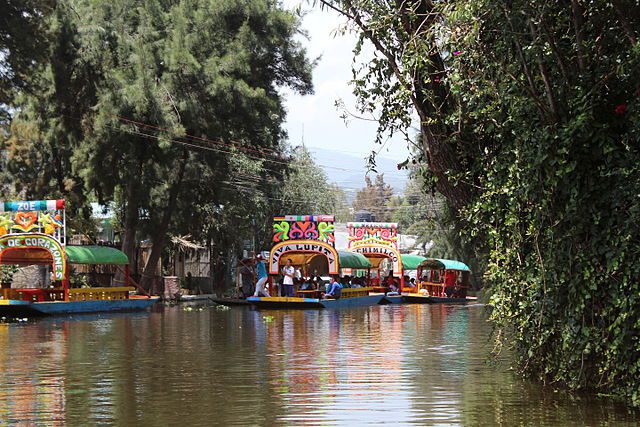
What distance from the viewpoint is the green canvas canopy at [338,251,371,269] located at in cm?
4278

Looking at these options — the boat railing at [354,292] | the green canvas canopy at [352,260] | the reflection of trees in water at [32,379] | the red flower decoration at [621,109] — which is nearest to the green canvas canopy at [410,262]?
the green canvas canopy at [352,260]

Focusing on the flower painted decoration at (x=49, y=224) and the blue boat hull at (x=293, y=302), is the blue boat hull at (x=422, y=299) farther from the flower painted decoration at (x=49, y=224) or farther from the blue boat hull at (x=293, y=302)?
the flower painted decoration at (x=49, y=224)

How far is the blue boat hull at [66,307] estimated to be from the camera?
2831 centimetres

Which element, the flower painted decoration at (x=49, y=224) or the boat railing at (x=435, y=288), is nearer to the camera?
the flower painted decoration at (x=49, y=224)

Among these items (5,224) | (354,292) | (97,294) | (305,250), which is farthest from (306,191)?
(5,224)

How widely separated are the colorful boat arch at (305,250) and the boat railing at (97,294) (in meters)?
5.68

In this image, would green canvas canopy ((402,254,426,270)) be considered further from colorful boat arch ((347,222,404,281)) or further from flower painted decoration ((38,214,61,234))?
flower painted decoration ((38,214,61,234))

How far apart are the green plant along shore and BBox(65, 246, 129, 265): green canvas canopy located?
70.2ft

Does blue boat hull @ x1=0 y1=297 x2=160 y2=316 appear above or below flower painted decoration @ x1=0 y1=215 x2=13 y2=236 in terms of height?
below

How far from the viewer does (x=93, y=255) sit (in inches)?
1283

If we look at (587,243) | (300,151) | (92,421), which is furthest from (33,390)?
(300,151)

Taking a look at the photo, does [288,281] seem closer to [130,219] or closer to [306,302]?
[306,302]

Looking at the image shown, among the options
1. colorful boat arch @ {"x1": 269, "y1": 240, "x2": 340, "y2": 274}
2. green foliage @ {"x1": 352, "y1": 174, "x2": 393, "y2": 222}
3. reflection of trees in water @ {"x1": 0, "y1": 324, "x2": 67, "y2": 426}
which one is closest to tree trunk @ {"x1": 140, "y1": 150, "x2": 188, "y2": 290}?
colorful boat arch @ {"x1": 269, "y1": 240, "x2": 340, "y2": 274}

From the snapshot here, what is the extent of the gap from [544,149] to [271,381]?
16.6ft
